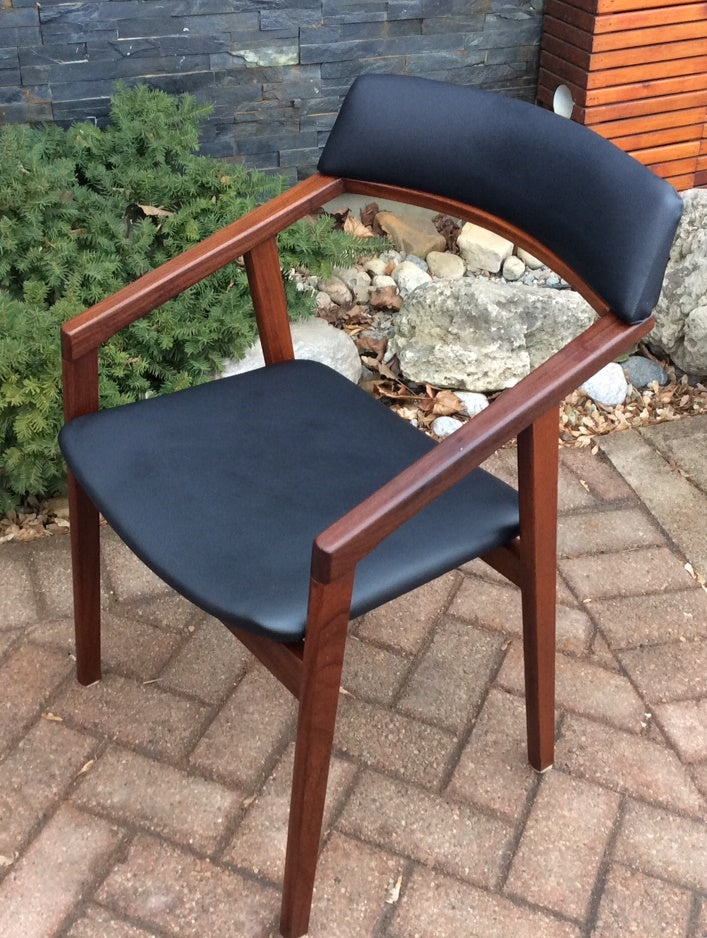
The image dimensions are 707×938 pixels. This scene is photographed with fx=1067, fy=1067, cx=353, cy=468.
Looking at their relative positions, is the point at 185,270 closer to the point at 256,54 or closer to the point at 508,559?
the point at 508,559

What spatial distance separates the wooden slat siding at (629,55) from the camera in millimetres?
2938

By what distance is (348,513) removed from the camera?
1214 millimetres

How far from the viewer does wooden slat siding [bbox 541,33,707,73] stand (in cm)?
294

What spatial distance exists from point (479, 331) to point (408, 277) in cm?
47

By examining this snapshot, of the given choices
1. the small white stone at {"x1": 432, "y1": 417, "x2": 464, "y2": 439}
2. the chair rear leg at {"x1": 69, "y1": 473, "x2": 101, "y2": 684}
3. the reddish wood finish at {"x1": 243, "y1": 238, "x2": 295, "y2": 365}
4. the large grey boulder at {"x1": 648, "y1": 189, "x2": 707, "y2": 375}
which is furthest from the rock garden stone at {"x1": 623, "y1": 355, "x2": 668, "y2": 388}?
the chair rear leg at {"x1": 69, "y1": 473, "x2": 101, "y2": 684}

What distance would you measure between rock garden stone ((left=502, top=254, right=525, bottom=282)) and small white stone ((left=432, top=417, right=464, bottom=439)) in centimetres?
70

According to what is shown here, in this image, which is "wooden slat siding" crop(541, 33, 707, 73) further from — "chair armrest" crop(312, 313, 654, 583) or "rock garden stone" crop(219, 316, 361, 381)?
"chair armrest" crop(312, 313, 654, 583)

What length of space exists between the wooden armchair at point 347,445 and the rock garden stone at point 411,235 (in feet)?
4.92

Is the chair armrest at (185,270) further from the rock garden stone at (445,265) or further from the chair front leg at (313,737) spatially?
the rock garden stone at (445,265)

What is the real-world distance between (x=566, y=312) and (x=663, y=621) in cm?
94

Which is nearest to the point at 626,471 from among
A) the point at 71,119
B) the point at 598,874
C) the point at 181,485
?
the point at 598,874

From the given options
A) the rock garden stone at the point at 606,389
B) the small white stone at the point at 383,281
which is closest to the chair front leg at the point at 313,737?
the rock garden stone at the point at 606,389

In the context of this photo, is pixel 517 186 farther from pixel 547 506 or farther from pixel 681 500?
pixel 681 500

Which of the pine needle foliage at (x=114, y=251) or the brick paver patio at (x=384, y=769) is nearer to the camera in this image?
the brick paver patio at (x=384, y=769)
